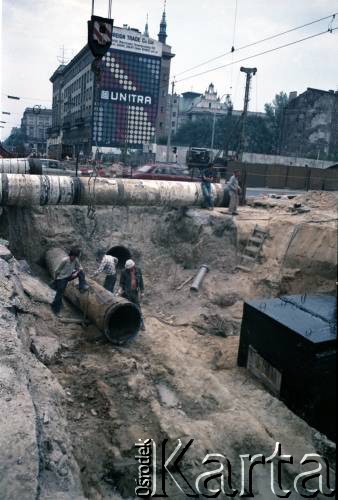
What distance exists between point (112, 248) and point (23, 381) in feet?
22.6

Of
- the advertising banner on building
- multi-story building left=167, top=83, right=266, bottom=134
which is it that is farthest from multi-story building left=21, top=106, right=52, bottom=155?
the advertising banner on building

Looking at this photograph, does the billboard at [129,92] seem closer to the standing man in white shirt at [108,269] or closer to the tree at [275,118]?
the tree at [275,118]

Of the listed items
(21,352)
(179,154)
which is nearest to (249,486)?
(21,352)

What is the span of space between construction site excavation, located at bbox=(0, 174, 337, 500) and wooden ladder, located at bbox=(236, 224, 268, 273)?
4 centimetres

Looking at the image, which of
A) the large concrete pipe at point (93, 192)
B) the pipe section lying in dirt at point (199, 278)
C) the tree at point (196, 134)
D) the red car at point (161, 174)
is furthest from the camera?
the tree at point (196, 134)

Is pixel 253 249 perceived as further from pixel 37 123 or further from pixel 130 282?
pixel 37 123

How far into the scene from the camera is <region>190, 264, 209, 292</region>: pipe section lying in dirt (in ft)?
32.0

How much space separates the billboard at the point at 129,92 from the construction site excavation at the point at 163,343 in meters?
33.5

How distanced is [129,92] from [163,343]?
138 feet

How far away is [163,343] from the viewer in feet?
24.2

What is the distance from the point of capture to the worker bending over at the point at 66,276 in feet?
25.0

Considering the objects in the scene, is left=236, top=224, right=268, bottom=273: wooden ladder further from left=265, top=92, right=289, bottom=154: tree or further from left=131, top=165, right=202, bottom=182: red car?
left=265, top=92, right=289, bottom=154: tree

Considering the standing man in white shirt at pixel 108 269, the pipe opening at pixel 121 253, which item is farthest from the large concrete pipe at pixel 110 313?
the pipe opening at pixel 121 253

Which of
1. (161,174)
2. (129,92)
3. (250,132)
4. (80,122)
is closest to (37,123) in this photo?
(80,122)
